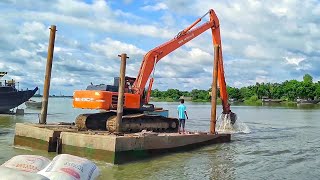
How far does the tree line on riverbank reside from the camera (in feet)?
437

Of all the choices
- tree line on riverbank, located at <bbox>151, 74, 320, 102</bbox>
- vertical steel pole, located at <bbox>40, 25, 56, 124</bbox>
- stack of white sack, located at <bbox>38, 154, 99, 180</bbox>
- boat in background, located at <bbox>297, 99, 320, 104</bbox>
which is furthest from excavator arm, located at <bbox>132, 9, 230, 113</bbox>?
boat in background, located at <bbox>297, 99, 320, 104</bbox>

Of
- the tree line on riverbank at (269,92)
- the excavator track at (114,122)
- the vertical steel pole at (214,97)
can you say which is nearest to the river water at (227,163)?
the vertical steel pole at (214,97)

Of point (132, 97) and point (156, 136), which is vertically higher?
point (132, 97)

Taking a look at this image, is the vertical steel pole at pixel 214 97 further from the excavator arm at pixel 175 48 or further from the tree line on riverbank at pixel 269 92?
the tree line on riverbank at pixel 269 92

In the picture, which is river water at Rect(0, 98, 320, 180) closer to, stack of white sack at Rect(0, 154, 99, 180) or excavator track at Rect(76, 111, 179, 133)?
excavator track at Rect(76, 111, 179, 133)

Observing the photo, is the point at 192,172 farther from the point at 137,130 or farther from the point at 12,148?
the point at 12,148

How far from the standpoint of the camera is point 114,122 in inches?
641

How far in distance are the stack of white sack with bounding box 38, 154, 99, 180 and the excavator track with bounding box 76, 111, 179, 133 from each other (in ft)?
31.0

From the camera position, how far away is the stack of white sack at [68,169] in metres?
5.93

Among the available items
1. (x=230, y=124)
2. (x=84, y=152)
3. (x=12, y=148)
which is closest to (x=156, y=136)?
(x=84, y=152)

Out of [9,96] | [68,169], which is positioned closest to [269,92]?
[9,96]

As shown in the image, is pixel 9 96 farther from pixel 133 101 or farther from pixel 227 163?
pixel 227 163

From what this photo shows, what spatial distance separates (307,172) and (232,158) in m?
3.06

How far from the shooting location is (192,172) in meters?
12.4
